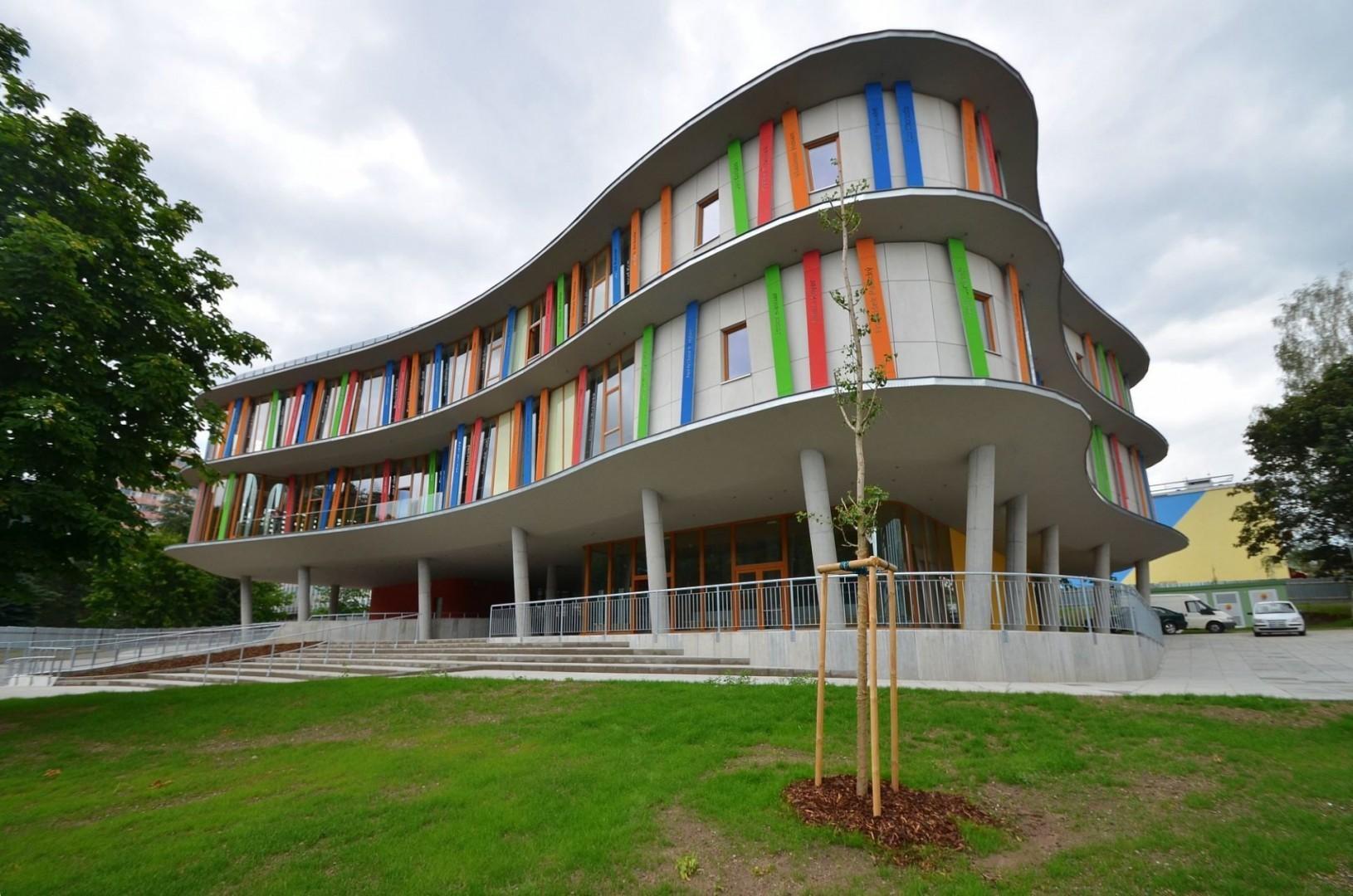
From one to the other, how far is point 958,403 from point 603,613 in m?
11.0

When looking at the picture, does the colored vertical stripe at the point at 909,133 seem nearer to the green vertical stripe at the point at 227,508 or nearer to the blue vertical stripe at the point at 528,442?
the blue vertical stripe at the point at 528,442

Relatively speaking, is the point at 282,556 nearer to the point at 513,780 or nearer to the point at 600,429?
the point at 600,429

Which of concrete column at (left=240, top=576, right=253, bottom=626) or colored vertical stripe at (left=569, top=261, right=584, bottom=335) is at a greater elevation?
colored vertical stripe at (left=569, top=261, right=584, bottom=335)

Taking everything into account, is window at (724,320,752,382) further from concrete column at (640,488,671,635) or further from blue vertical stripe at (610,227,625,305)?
blue vertical stripe at (610,227,625,305)

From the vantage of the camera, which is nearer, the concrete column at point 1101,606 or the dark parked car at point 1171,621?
the concrete column at point 1101,606

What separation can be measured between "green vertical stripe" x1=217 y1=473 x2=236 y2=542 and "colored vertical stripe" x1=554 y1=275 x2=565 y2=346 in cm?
2046

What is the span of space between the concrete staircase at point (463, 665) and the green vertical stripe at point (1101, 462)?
19.6 metres

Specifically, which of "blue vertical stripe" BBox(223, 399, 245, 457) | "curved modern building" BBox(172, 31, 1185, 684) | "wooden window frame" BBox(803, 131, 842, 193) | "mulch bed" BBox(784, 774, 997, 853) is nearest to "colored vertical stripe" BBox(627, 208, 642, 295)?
"curved modern building" BBox(172, 31, 1185, 684)

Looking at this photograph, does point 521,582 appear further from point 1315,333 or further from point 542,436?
point 1315,333

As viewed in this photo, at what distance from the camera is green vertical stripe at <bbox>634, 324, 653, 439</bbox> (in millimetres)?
18109

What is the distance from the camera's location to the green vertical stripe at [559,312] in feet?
76.3

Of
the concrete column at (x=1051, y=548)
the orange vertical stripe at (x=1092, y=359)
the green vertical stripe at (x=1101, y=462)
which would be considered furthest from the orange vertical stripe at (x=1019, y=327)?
the orange vertical stripe at (x=1092, y=359)

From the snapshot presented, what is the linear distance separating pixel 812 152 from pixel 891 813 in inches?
584

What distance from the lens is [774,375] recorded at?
1527cm
